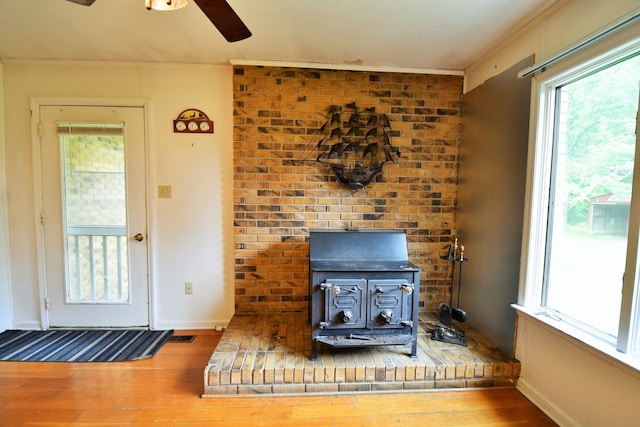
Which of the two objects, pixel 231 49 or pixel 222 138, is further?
pixel 222 138

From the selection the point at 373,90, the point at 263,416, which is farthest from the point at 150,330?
the point at 373,90

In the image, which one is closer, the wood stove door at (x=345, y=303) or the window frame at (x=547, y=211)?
the window frame at (x=547, y=211)

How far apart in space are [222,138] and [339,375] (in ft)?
6.89

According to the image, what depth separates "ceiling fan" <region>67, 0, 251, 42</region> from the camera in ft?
4.16

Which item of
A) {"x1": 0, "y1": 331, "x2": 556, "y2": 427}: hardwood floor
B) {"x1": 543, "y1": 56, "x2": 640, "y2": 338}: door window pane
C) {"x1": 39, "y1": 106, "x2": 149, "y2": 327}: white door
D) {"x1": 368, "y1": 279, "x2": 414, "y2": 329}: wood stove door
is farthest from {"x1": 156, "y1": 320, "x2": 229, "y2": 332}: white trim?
{"x1": 543, "y1": 56, "x2": 640, "y2": 338}: door window pane

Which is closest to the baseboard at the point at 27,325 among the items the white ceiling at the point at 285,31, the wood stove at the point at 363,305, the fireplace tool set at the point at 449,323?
the white ceiling at the point at 285,31

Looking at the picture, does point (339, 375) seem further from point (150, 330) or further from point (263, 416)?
point (150, 330)

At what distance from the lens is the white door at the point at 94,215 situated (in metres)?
2.38

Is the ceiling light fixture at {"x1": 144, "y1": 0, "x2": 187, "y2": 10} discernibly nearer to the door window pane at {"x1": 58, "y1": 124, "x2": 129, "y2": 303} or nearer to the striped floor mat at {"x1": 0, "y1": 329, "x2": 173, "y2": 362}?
the door window pane at {"x1": 58, "y1": 124, "x2": 129, "y2": 303}

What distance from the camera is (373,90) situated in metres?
2.42

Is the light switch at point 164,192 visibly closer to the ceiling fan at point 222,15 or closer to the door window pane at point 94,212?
the door window pane at point 94,212

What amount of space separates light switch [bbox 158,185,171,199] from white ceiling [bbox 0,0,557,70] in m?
1.08

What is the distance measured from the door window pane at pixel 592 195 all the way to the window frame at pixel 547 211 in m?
0.04

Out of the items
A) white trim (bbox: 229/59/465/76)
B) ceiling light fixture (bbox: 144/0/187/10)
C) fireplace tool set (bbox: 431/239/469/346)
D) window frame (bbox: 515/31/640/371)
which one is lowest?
fireplace tool set (bbox: 431/239/469/346)
